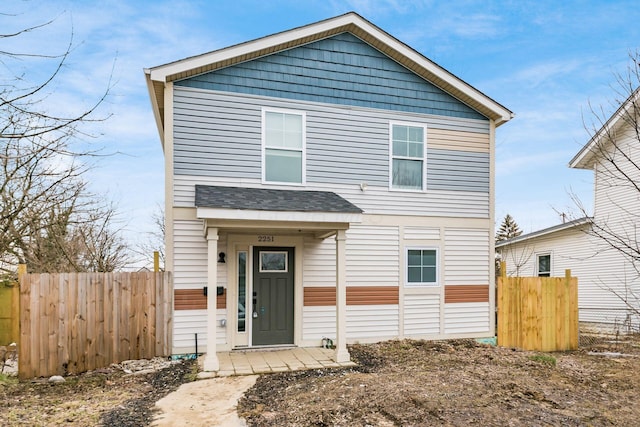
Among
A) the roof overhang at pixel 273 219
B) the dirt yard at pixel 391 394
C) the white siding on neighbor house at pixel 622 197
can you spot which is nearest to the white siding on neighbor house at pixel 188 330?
the dirt yard at pixel 391 394

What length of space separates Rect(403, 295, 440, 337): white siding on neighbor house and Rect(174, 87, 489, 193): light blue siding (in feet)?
8.49

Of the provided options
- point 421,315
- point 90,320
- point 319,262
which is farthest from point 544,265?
point 90,320

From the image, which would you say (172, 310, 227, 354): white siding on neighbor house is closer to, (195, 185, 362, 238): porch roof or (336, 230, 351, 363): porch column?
(195, 185, 362, 238): porch roof

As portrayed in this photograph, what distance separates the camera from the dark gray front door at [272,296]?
29.9 ft

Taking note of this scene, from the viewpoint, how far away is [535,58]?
11953 mm

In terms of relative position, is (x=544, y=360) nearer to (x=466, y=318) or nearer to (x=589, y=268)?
(x=466, y=318)

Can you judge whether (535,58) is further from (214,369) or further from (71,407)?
(71,407)

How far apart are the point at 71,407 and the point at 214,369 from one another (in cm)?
212

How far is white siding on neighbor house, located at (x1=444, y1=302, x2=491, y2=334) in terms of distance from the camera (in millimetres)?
10320

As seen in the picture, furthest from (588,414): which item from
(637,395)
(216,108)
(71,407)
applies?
(216,108)

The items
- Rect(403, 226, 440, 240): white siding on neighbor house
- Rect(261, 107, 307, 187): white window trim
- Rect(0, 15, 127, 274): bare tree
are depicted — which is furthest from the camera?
Rect(403, 226, 440, 240): white siding on neighbor house

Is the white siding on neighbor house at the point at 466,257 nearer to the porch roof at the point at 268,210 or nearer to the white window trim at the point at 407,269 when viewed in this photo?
the white window trim at the point at 407,269

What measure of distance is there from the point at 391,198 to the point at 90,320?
6507mm

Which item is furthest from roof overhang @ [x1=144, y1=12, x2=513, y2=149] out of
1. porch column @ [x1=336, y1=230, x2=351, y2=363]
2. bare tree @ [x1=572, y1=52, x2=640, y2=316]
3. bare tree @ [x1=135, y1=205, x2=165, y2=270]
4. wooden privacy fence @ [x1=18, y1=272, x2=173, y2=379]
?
bare tree @ [x1=135, y1=205, x2=165, y2=270]
